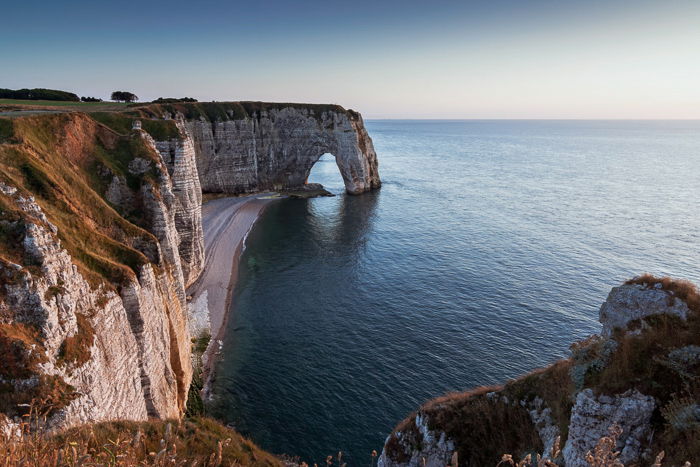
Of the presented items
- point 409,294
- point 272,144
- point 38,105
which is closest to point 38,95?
point 38,105

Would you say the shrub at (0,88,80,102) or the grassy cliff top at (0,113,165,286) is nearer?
the grassy cliff top at (0,113,165,286)

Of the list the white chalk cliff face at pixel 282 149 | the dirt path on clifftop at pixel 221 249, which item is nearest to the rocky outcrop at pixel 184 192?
the dirt path on clifftop at pixel 221 249

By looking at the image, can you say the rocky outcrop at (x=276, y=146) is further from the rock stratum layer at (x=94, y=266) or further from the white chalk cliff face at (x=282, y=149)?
the rock stratum layer at (x=94, y=266)

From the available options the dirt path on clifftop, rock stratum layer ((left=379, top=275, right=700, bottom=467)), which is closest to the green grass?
the dirt path on clifftop

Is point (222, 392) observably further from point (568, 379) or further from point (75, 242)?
point (568, 379)

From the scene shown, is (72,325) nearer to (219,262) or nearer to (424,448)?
(424,448)

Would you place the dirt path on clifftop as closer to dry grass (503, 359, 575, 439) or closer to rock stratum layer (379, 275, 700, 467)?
rock stratum layer (379, 275, 700, 467)
